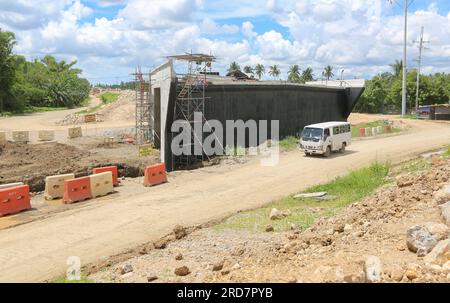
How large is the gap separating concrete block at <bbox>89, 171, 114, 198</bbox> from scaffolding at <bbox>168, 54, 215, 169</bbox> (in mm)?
6961

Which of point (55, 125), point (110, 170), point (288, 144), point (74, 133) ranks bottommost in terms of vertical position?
point (110, 170)

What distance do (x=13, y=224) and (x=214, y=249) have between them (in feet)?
29.6

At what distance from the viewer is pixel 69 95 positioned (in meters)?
89.4

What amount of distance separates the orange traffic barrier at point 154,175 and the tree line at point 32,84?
4944 centimetres

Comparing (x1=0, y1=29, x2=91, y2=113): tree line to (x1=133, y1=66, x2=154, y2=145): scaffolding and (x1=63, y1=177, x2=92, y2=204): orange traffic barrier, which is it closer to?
(x1=133, y1=66, x2=154, y2=145): scaffolding

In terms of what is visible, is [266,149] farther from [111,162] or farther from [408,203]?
[408,203]

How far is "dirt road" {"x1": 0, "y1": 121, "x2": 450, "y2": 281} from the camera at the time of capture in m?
12.3

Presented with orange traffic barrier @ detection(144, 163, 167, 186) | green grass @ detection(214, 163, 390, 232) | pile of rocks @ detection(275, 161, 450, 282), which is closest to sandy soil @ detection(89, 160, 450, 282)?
pile of rocks @ detection(275, 161, 450, 282)

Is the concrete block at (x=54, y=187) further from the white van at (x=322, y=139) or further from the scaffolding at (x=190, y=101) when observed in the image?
the white van at (x=322, y=139)

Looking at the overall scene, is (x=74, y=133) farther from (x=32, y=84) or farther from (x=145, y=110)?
(x=32, y=84)

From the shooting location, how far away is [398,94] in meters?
77.6

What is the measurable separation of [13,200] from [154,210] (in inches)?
226

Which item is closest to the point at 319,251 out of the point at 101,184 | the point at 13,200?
the point at 13,200

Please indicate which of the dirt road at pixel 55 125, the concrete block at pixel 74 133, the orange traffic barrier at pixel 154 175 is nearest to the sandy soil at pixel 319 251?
the orange traffic barrier at pixel 154 175
